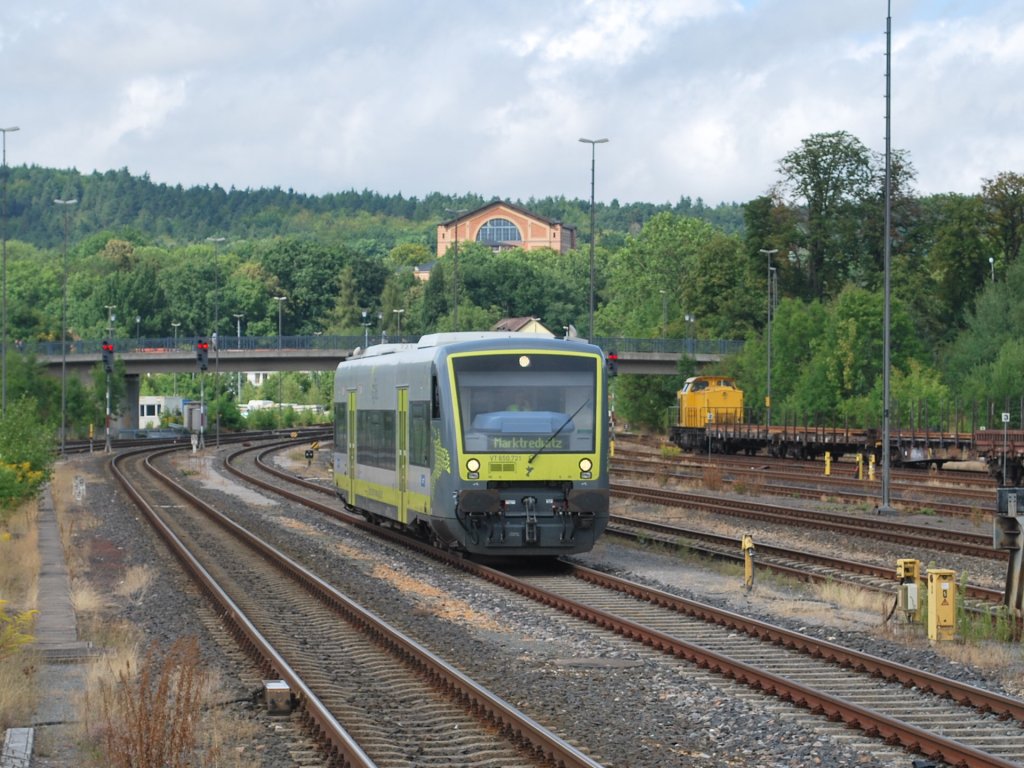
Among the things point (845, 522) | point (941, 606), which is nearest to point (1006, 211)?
point (845, 522)

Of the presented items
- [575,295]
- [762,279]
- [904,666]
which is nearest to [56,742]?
[904,666]

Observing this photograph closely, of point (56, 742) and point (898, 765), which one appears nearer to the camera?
point (898, 765)

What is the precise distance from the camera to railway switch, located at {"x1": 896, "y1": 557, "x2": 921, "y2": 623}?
16031 millimetres

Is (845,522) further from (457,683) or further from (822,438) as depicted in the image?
(822,438)

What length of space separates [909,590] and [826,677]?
3184 millimetres

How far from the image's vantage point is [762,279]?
300ft

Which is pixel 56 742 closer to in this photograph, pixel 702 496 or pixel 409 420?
pixel 409 420

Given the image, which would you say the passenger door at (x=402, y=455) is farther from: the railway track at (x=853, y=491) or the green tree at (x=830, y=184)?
the green tree at (x=830, y=184)

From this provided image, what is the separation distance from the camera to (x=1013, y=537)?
52.3 feet

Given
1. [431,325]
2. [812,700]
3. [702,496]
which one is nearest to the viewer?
[812,700]

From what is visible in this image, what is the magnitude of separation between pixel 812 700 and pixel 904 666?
1454 millimetres

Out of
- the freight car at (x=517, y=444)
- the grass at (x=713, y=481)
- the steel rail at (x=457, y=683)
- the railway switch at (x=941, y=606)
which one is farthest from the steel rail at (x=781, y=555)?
the grass at (x=713, y=481)

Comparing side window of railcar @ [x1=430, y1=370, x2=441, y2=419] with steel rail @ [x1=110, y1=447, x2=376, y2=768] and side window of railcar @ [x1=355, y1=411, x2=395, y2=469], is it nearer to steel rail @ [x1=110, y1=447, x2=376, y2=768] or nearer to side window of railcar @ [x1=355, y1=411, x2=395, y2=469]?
side window of railcar @ [x1=355, y1=411, x2=395, y2=469]

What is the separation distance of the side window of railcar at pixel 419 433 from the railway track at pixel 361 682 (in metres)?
2.33
